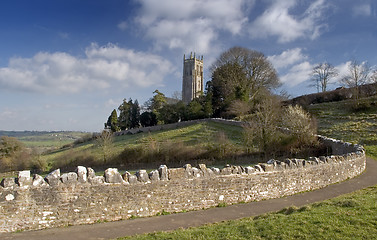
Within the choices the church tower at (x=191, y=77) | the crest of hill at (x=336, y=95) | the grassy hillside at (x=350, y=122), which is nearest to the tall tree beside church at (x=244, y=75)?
the crest of hill at (x=336, y=95)

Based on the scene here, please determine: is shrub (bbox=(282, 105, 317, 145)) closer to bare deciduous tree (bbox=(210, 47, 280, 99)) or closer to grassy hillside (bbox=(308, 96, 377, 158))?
grassy hillside (bbox=(308, 96, 377, 158))

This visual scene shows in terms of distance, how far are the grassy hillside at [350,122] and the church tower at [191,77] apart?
68.0 m

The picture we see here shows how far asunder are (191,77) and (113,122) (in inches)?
2079

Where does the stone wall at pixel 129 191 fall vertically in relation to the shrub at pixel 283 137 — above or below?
below

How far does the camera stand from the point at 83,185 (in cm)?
707

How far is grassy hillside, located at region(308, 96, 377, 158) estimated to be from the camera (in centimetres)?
2323

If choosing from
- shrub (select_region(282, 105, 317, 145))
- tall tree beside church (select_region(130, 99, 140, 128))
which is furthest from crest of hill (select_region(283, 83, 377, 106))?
tall tree beside church (select_region(130, 99, 140, 128))

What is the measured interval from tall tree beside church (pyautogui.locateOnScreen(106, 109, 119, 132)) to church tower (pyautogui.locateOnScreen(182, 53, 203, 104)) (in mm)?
45995

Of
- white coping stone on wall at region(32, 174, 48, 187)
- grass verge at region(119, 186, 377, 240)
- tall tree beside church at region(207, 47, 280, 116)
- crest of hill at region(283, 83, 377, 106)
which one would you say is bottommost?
grass verge at region(119, 186, 377, 240)

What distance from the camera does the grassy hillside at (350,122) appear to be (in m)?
23.2

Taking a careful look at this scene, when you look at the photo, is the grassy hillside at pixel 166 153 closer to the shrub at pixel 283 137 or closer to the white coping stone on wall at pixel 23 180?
the shrub at pixel 283 137

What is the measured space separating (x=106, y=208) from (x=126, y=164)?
2002 cm

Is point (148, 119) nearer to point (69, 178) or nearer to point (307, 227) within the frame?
point (69, 178)

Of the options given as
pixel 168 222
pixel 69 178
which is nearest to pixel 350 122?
pixel 168 222
